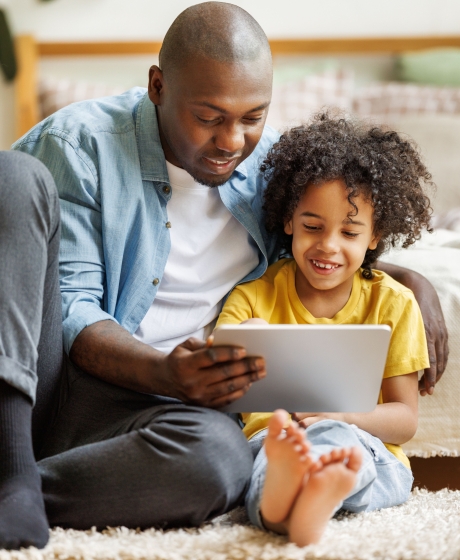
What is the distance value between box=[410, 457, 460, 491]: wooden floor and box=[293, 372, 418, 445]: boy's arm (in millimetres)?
239

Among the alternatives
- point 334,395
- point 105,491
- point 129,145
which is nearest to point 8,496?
point 105,491

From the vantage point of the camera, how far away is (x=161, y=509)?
102cm

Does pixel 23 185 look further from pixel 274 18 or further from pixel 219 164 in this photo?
pixel 274 18

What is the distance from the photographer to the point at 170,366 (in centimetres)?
105

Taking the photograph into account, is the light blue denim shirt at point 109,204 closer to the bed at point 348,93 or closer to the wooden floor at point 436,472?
the wooden floor at point 436,472

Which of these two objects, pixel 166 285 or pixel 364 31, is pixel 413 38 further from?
pixel 166 285

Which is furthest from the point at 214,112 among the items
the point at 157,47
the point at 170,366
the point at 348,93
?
the point at 157,47

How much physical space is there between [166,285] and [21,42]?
2030mm

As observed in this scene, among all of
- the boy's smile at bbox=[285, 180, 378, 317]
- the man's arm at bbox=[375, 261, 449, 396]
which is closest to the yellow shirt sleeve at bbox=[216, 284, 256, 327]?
the boy's smile at bbox=[285, 180, 378, 317]

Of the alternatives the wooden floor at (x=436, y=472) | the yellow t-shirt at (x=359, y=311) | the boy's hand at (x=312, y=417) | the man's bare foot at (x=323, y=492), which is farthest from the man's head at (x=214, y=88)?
the wooden floor at (x=436, y=472)

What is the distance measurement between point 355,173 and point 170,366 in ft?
1.72

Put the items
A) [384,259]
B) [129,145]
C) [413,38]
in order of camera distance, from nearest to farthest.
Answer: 1. [129,145]
2. [384,259]
3. [413,38]

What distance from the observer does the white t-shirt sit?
1340mm

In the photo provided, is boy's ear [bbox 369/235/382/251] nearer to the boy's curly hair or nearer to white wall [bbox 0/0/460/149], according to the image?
the boy's curly hair
